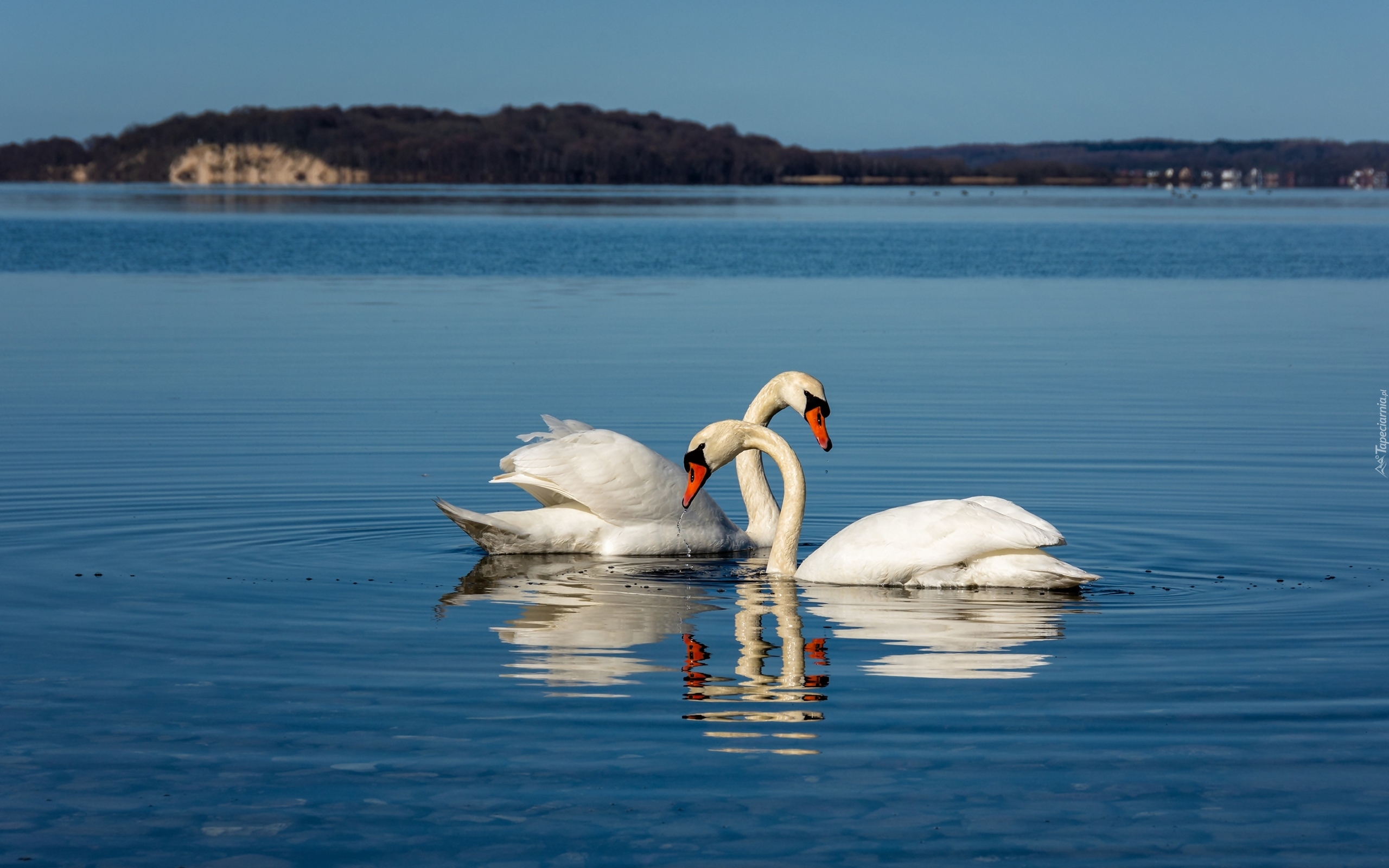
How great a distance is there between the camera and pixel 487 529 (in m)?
11.6

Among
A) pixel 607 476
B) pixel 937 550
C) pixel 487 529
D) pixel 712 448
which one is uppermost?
pixel 712 448

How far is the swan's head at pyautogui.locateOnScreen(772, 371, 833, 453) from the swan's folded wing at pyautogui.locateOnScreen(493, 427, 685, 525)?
3.44 feet

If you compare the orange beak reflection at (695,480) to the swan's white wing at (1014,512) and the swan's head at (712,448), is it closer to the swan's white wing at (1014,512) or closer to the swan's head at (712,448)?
the swan's head at (712,448)

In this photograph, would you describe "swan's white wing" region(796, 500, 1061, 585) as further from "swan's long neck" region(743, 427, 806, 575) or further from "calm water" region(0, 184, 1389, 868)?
"swan's long neck" region(743, 427, 806, 575)

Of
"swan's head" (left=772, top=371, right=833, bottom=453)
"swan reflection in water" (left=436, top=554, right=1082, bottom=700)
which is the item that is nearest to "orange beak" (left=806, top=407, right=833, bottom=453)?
"swan's head" (left=772, top=371, right=833, bottom=453)

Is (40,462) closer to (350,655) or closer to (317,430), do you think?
(317,430)

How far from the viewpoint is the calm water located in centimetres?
615

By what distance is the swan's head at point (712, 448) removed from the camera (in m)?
11.4

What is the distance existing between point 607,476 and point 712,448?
0.84 meters

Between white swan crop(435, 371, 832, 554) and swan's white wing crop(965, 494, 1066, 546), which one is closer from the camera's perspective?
swan's white wing crop(965, 494, 1066, 546)

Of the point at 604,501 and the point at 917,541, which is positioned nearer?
the point at 917,541

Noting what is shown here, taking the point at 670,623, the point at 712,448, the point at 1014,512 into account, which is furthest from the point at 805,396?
the point at 670,623

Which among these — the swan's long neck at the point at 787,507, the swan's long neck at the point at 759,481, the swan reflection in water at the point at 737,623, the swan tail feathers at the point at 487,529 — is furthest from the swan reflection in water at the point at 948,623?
the swan tail feathers at the point at 487,529

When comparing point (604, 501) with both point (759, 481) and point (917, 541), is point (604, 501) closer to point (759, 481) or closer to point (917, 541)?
point (759, 481)
